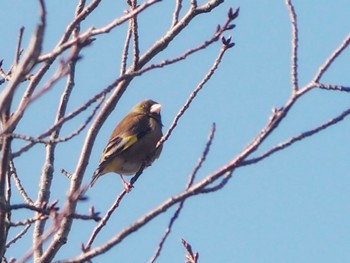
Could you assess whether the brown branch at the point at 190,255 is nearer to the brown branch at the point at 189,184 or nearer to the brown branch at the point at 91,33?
the brown branch at the point at 189,184

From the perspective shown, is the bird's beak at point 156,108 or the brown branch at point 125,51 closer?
the brown branch at point 125,51

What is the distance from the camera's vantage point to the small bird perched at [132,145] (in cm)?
786

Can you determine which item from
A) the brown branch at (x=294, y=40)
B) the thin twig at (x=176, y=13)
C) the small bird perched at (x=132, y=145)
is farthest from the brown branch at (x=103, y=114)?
the small bird perched at (x=132, y=145)

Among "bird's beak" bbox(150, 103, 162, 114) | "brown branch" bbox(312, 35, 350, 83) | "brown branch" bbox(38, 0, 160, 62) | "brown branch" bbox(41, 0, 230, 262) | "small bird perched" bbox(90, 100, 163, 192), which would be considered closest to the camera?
"brown branch" bbox(38, 0, 160, 62)

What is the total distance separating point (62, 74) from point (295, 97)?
0.84 metres

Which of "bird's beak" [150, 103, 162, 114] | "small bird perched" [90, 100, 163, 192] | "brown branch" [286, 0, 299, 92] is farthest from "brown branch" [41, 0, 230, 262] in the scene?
"bird's beak" [150, 103, 162, 114]

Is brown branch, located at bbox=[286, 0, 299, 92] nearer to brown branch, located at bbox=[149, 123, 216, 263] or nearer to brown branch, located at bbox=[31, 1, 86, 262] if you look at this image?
brown branch, located at bbox=[149, 123, 216, 263]

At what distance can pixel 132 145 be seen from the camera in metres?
8.05

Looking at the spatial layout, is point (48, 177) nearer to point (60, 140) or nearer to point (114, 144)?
point (60, 140)

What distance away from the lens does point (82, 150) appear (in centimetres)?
403

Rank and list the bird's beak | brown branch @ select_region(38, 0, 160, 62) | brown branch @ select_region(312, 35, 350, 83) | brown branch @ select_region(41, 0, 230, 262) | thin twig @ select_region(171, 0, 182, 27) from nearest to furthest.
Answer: brown branch @ select_region(38, 0, 160, 62) → brown branch @ select_region(312, 35, 350, 83) → brown branch @ select_region(41, 0, 230, 262) → thin twig @ select_region(171, 0, 182, 27) → the bird's beak

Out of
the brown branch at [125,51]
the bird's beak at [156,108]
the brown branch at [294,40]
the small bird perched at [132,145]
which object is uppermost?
the bird's beak at [156,108]

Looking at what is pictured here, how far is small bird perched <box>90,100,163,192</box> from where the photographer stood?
7.86m

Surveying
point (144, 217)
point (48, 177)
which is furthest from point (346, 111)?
point (48, 177)
